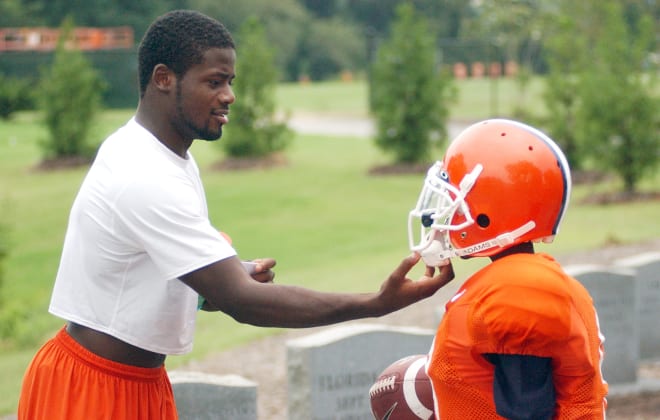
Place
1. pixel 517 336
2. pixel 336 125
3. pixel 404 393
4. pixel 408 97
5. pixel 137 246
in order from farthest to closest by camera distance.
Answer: pixel 336 125 < pixel 408 97 < pixel 404 393 < pixel 137 246 < pixel 517 336

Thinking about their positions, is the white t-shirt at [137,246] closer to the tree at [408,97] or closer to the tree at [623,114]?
the tree at [623,114]

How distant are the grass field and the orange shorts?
16.4 feet

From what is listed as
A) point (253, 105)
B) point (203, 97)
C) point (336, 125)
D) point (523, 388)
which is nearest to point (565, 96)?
point (253, 105)

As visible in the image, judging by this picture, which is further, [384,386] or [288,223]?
[288,223]

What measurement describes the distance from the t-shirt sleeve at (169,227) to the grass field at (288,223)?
5.48 m

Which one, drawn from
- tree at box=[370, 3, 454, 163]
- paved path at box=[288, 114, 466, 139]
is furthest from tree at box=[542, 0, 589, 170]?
paved path at box=[288, 114, 466, 139]

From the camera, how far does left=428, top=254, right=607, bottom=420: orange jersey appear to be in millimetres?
2967

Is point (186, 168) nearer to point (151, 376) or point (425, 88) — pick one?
point (151, 376)

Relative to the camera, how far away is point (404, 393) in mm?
3584

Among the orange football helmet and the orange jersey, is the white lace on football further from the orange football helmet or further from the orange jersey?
the orange football helmet

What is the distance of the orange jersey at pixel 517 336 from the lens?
297 centimetres

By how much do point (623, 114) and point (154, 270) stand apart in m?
16.5

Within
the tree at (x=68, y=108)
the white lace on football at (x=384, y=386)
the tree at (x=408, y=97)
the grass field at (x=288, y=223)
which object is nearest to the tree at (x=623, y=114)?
the grass field at (x=288, y=223)

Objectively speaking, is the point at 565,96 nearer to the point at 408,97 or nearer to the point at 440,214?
the point at 408,97
